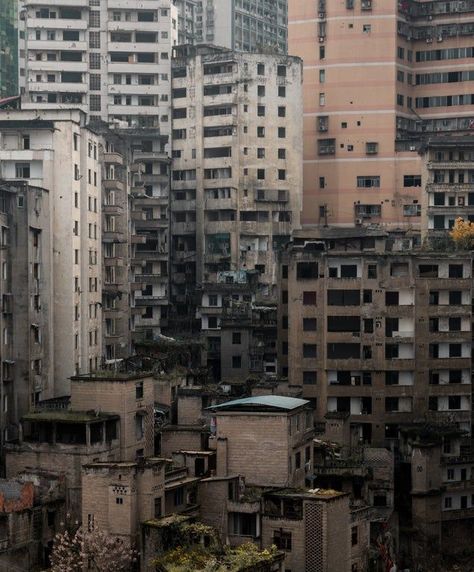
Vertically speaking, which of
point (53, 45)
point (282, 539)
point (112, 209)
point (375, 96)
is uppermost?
point (53, 45)

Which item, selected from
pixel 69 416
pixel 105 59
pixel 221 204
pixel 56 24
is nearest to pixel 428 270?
pixel 69 416

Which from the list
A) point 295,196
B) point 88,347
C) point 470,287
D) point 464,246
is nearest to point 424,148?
point 295,196

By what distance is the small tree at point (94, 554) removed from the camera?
170ft

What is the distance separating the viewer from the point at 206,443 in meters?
64.1

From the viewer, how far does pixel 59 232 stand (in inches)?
2936

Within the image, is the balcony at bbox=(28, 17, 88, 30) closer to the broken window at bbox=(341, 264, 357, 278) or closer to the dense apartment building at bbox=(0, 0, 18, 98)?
the dense apartment building at bbox=(0, 0, 18, 98)

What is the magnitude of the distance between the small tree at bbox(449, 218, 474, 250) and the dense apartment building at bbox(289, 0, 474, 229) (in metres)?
14.6

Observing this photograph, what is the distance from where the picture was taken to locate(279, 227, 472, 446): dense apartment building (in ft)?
249

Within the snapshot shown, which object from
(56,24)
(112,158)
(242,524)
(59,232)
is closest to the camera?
(242,524)

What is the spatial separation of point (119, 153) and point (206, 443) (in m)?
28.3

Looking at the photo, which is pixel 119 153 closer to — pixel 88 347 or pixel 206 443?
pixel 88 347

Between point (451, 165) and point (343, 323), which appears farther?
point (451, 165)

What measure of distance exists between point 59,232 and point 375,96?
42386mm

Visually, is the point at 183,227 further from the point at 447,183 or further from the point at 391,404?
the point at 391,404
